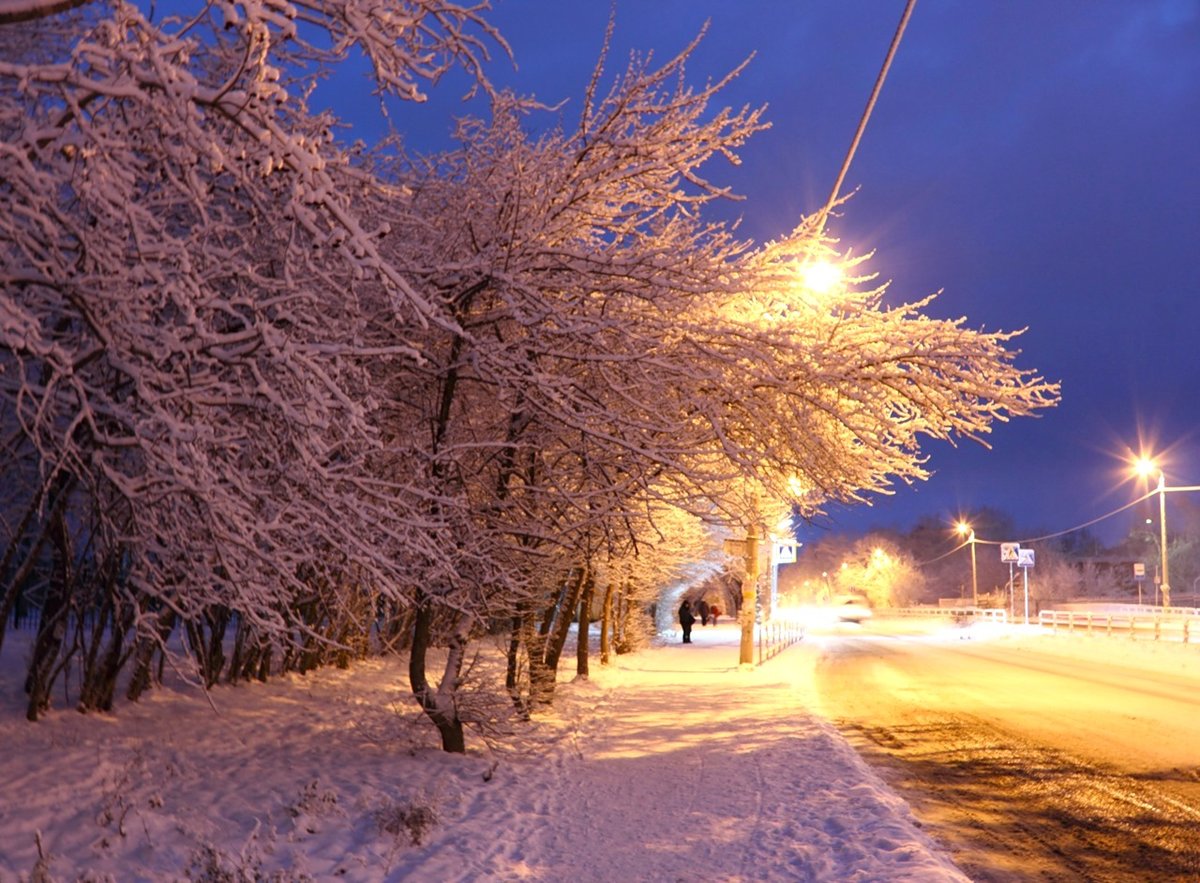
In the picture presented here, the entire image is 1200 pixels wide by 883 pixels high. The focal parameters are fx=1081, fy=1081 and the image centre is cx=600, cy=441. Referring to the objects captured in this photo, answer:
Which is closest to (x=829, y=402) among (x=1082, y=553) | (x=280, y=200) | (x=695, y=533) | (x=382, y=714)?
(x=280, y=200)

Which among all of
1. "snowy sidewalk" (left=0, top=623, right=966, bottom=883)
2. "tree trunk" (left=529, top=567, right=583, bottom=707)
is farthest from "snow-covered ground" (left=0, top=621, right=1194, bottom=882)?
"tree trunk" (left=529, top=567, right=583, bottom=707)

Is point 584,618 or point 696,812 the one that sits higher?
point 584,618

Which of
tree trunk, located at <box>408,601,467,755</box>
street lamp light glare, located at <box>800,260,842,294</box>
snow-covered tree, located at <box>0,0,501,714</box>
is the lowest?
tree trunk, located at <box>408,601,467,755</box>

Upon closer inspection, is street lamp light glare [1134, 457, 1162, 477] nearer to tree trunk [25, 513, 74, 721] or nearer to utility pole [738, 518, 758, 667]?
utility pole [738, 518, 758, 667]

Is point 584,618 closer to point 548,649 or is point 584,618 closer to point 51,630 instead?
point 548,649

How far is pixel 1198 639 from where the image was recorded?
30.8m

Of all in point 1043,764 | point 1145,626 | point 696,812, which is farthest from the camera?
point 1145,626

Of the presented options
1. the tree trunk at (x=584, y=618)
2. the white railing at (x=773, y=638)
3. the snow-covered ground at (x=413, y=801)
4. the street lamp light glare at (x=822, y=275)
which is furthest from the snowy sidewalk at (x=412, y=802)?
the white railing at (x=773, y=638)

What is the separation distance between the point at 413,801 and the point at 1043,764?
6773mm

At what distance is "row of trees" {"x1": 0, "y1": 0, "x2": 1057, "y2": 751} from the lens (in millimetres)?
4473

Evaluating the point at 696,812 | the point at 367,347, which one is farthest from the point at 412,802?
the point at 367,347

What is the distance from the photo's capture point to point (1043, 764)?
11.1m

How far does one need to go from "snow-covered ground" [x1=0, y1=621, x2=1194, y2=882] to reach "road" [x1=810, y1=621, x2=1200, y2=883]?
58cm

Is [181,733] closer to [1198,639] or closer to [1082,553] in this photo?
[1198,639]
